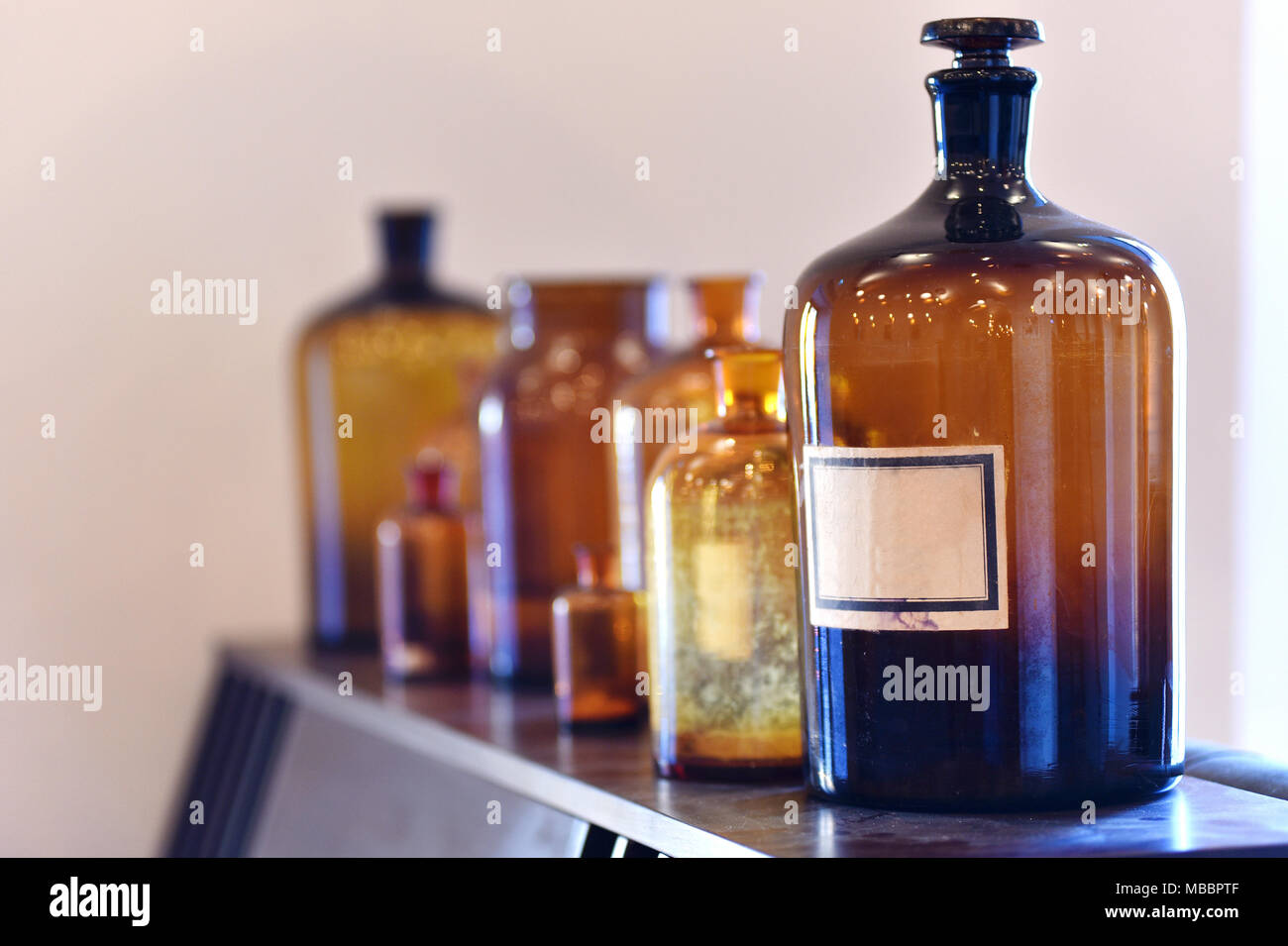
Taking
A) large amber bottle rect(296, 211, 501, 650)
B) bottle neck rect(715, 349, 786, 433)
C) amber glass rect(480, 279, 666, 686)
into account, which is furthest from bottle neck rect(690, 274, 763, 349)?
large amber bottle rect(296, 211, 501, 650)

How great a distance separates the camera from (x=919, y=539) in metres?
0.87

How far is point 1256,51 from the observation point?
1.74 metres

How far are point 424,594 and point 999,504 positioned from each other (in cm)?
72

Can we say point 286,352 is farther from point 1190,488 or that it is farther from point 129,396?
point 1190,488

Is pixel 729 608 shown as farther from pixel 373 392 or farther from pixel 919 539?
pixel 373 392

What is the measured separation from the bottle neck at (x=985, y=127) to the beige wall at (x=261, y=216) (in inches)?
37.0

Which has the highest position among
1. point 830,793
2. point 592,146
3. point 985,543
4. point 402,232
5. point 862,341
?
point 592,146

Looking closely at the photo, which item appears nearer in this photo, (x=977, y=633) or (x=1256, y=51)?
(x=977, y=633)

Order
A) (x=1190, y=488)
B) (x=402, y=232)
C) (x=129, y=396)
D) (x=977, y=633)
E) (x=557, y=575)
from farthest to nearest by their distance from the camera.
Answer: (x=129, y=396) → (x=1190, y=488) → (x=402, y=232) → (x=557, y=575) → (x=977, y=633)

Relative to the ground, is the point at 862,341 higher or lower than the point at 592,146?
lower

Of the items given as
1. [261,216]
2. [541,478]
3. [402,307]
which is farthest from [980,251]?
[261,216]

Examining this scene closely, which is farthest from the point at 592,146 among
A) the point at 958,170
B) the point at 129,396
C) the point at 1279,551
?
the point at 958,170

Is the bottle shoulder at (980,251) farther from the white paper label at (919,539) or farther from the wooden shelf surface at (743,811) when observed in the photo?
the wooden shelf surface at (743,811)

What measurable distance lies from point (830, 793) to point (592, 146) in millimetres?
1281
